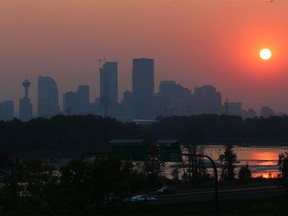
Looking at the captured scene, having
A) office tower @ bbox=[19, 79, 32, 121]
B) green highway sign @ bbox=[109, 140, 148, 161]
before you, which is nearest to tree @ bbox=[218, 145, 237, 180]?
green highway sign @ bbox=[109, 140, 148, 161]

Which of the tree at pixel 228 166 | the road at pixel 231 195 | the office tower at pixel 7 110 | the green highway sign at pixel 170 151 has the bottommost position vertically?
the road at pixel 231 195

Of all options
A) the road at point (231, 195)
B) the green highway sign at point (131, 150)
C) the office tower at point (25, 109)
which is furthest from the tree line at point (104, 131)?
the office tower at point (25, 109)

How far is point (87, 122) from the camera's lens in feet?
266

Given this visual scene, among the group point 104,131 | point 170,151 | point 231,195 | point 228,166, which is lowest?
point 231,195

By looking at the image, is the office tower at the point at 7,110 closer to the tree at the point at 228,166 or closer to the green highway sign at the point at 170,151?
the tree at the point at 228,166

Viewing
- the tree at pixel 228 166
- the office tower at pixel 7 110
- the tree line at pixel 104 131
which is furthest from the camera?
the office tower at pixel 7 110

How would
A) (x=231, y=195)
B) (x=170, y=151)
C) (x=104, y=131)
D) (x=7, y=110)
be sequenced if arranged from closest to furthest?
1. (x=170, y=151)
2. (x=231, y=195)
3. (x=104, y=131)
4. (x=7, y=110)

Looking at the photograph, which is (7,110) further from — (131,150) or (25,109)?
(131,150)

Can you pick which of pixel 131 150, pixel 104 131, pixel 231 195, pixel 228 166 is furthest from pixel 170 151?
pixel 104 131

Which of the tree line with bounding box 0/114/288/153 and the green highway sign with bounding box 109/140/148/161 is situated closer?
the green highway sign with bounding box 109/140/148/161

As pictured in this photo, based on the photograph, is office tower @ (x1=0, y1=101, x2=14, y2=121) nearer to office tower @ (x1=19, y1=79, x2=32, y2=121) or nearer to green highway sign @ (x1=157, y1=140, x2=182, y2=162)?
office tower @ (x1=19, y1=79, x2=32, y2=121)

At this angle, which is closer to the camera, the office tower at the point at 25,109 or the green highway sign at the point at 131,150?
the green highway sign at the point at 131,150

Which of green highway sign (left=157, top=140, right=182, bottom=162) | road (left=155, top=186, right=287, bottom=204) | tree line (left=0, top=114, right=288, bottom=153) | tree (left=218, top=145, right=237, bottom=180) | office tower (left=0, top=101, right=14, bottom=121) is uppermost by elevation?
office tower (left=0, top=101, right=14, bottom=121)

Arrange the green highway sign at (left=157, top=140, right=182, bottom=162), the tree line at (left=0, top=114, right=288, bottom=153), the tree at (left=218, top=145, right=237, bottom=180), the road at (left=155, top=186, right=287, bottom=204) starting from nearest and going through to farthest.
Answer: the green highway sign at (left=157, top=140, right=182, bottom=162)
the road at (left=155, top=186, right=287, bottom=204)
the tree at (left=218, top=145, right=237, bottom=180)
the tree line at (left=0, top=114, right=288, bottom=153)
